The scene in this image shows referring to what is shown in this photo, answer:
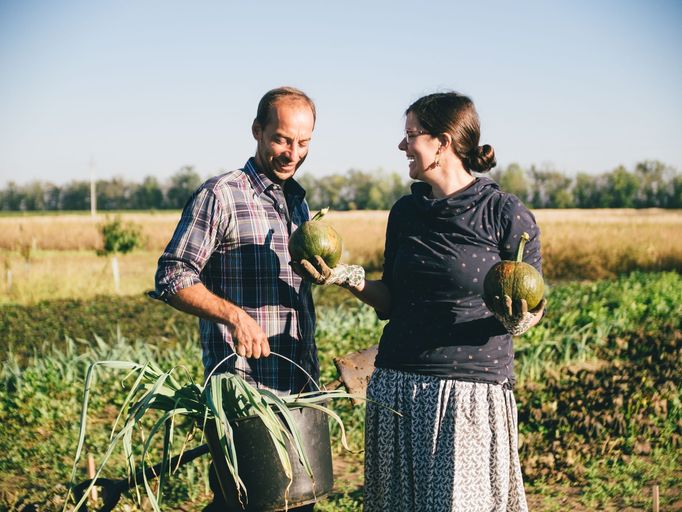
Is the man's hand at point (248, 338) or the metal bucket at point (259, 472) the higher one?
the man's hand at point (248, 338)

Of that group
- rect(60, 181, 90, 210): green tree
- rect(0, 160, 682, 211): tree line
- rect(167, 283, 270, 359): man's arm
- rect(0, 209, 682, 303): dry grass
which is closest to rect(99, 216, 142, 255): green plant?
rect(0, 209, 682, 303): dry grass

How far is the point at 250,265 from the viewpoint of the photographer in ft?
7.82

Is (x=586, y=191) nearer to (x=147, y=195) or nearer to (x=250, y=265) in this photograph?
(x=147, y=195)

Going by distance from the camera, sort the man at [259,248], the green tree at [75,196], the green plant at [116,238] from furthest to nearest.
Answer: the green tree at [75,196] → the green plant at [116,238] → the man at [259,248]

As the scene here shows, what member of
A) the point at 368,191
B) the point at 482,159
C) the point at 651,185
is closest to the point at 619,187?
the point at 651,185

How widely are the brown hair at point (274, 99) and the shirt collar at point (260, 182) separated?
0.16m

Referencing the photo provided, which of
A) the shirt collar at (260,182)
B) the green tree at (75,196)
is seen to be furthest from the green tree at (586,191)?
the shirt collar at (260,182)

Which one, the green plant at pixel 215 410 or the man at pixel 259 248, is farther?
the man at pixel 259 248

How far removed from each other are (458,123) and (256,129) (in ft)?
2.37

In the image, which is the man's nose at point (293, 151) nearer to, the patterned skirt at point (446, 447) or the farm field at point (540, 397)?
the patterned skirt at point (446, 447)

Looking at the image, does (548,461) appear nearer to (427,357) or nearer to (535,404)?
(535,404)

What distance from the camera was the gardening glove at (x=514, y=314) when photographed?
1.97 meters

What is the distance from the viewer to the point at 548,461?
4293 mm

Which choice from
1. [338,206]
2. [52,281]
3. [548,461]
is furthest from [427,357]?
[338,206]
